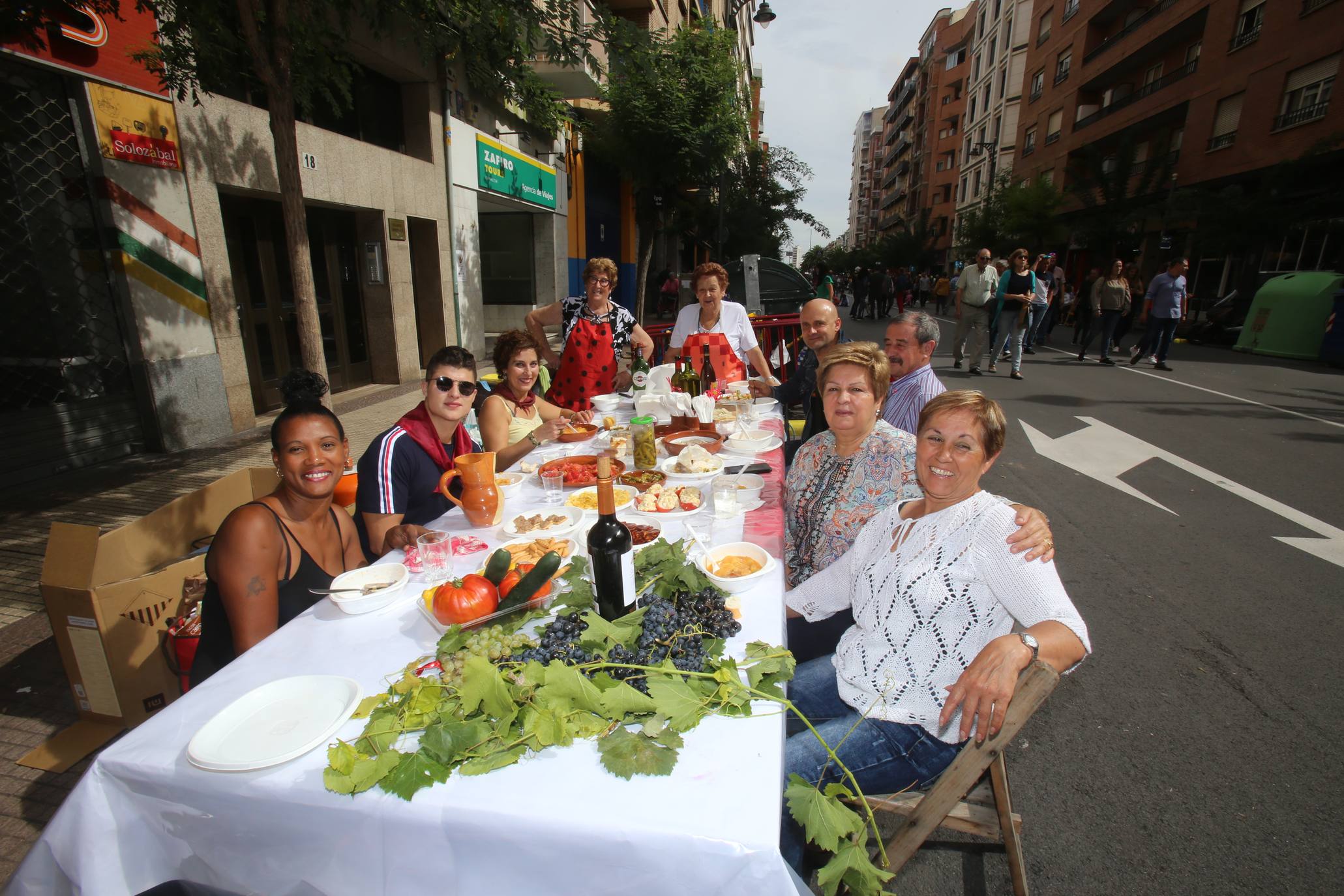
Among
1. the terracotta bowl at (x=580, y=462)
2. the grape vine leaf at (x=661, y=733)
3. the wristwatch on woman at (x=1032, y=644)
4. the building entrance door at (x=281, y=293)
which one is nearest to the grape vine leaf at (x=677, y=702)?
the grape vine leaf at (x=661, y=733)

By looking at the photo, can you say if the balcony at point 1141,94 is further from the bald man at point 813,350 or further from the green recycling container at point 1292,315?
the bald man at point 813,350

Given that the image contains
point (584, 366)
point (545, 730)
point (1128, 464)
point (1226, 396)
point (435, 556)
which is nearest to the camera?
point (545, 730)

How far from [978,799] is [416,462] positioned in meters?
2.56

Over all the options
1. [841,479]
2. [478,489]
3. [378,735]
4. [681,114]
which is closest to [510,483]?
[478,489]

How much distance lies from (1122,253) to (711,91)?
1958 centimetres

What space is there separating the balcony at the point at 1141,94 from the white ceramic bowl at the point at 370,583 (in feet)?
95.5

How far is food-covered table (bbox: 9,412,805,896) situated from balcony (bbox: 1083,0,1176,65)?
31.6 meters

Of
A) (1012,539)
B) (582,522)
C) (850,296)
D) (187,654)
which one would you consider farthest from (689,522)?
(850,296)

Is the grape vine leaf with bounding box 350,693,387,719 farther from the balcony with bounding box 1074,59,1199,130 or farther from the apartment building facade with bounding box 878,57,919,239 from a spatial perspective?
the apartment building facade with bounding box 878,57,919,239

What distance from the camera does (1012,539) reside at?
1.71 m

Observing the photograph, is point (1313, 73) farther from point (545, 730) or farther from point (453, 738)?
point (453, 738)

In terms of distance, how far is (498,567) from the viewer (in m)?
1.86

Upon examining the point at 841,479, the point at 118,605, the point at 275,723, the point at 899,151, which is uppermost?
the point at 899,151

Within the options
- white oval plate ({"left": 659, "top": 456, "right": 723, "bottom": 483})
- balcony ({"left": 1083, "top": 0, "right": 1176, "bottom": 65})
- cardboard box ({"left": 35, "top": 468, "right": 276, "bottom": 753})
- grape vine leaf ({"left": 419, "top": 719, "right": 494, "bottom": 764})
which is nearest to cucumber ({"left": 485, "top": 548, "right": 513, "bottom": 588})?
grape vine leaf ({"left": 419, "top": 719, "right": 494, "bottom": 764})
